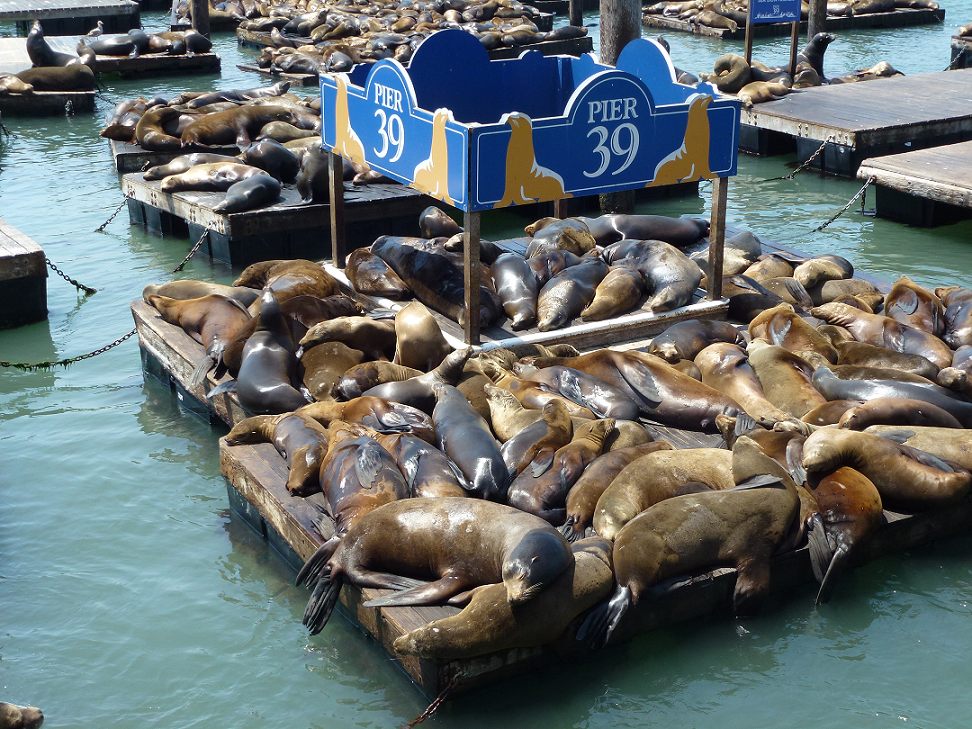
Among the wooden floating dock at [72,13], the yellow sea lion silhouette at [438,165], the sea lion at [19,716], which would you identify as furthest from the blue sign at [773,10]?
the wooden floating dock at [72,13]

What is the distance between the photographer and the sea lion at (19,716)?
3.66m

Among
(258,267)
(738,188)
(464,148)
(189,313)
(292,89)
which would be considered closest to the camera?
(464,148)

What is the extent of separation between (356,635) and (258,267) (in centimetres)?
371

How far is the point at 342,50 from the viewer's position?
20016mm

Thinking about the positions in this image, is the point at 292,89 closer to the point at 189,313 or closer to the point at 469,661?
the point at 189,313

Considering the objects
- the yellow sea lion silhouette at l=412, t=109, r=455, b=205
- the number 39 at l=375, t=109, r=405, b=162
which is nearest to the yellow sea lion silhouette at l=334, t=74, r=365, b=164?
the number 39 at l=375, t=109, r=405, b=162

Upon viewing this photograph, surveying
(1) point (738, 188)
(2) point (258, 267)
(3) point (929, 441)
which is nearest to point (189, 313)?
(2) point (258, 267)

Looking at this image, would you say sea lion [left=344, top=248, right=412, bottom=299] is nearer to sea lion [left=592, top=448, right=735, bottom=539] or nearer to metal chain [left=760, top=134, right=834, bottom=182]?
sea lion [left=592, top=448, right=735, bottom=539]

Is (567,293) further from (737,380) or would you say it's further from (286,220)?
(286,220)

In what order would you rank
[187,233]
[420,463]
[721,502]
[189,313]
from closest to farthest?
[721,502] → [420,463] → [189,313] → [187,233]

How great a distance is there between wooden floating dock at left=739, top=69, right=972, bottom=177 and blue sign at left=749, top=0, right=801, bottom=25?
1.00 metres

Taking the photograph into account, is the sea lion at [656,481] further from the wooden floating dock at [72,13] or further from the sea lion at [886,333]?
the wooden floating dock at [72,13]

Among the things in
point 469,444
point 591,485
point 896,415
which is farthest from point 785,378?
point 469,444

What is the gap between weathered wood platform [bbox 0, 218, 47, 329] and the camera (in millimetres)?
7801
